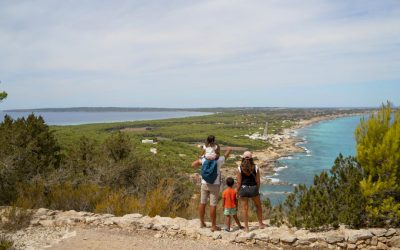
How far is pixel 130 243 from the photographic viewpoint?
22.0 ft

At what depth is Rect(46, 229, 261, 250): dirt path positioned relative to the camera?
654 cm

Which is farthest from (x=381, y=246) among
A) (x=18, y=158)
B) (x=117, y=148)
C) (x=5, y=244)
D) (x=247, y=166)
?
(x=117, y=148)

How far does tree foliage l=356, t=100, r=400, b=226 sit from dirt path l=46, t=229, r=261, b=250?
2.47 metres

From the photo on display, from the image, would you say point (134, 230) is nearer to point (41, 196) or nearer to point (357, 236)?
point (41, 196)

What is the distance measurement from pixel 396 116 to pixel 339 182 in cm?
180

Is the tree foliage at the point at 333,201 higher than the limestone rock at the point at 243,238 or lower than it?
higher

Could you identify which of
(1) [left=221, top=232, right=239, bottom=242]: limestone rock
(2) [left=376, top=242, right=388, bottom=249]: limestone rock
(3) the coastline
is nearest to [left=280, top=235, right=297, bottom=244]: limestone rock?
(1) [left=221, top=232, right=239, bottom=242]: limestone rock

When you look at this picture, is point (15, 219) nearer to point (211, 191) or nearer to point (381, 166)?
point (211, 191)

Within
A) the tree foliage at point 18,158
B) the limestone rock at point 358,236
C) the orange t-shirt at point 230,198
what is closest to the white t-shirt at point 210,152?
the orange t-shirt at point 230,198

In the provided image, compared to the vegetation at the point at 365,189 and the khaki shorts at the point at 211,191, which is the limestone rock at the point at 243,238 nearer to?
the khaki shorts at the point at 211,191

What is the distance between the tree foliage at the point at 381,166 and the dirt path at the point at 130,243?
2.47 m

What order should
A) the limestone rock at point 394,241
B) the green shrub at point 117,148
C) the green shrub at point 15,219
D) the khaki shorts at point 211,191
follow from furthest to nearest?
the green shrub at point 117,148, the green shrub at point 15,219, the khaki shorts at point 211,191, the limestone rock at point 394,241

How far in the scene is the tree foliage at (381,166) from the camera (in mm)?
6631

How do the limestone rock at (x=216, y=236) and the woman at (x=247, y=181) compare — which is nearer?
the limestone rock at (x=216, y=236)
